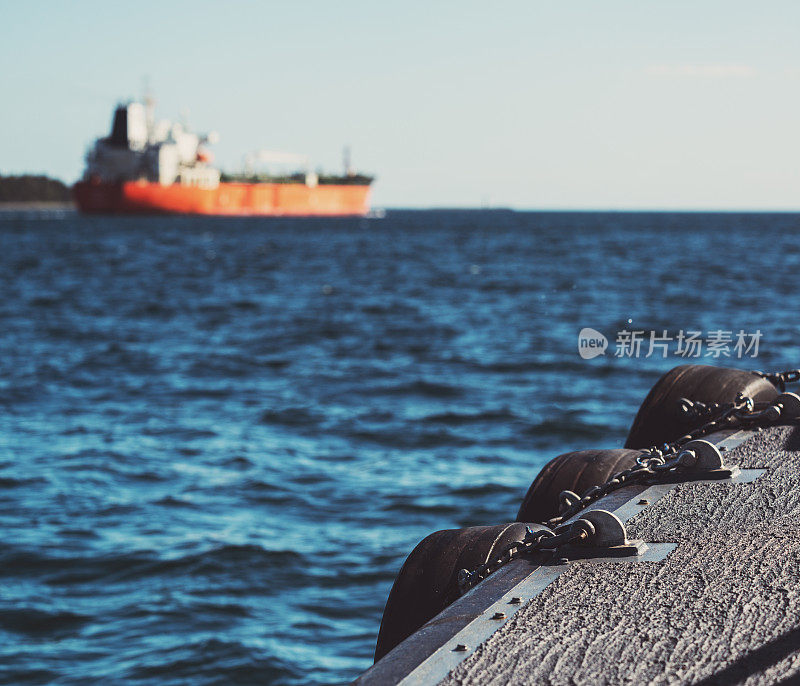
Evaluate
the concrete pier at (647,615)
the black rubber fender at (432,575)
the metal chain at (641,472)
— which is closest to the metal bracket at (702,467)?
the metal chain at (641,472)

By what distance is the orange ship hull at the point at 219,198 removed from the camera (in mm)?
90438

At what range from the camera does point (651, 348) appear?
16.5m

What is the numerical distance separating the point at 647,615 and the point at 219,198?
9637 centimetres

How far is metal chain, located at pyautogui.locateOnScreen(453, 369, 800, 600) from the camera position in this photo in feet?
9.43

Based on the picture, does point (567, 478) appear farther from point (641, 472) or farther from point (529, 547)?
point (529, 547)

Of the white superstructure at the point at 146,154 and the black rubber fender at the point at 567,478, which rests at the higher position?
the white superstructure at the point at 146,154

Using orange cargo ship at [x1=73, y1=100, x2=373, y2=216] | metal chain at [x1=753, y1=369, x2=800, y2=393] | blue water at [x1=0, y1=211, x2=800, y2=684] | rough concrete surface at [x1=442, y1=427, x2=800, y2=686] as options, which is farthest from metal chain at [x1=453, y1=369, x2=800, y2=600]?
orange cargo ship at [x1=73, y1=100, x2=373, y2=216]

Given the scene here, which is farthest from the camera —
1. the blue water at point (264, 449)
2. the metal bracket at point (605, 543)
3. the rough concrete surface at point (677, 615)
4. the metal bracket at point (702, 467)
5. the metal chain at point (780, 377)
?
the blue water at point (264, 449)

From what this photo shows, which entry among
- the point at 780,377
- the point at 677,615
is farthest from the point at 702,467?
the point at 780,377

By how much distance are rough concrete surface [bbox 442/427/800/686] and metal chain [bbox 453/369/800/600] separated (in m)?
0.13

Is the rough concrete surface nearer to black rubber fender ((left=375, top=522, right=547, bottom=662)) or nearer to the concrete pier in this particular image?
the concrete pier

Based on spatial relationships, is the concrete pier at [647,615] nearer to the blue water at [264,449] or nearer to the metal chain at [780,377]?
the metal chain at [780,377]

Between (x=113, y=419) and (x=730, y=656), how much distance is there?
9513mm

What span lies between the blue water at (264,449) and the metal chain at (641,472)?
6.67ft
